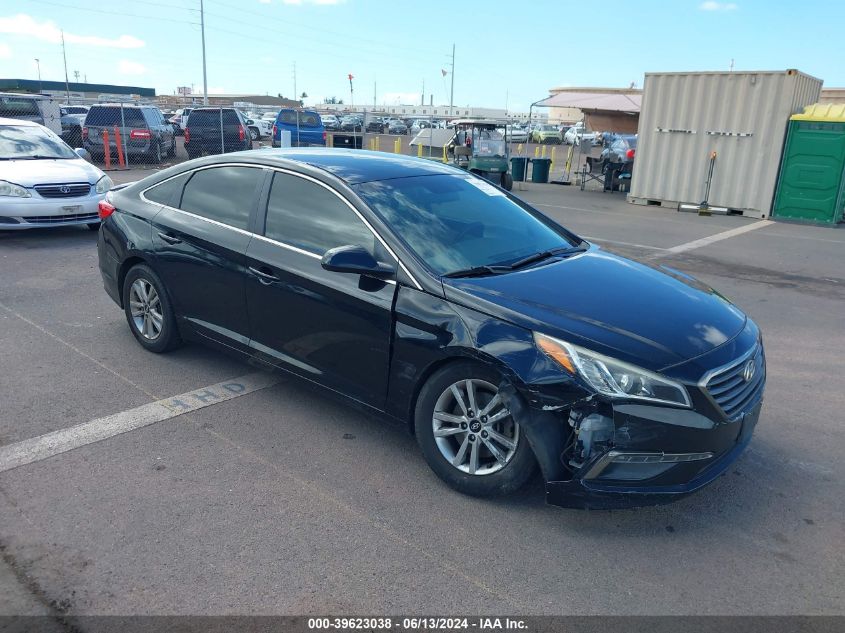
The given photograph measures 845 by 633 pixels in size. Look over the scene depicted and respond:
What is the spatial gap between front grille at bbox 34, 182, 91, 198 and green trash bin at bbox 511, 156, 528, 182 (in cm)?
1445

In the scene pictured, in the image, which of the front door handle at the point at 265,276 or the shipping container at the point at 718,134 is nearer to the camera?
the front door handle at the point at 265,276

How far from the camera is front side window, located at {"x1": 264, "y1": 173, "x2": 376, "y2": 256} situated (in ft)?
12.9

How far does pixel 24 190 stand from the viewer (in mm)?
8977

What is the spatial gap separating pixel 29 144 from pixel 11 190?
5.00 feet

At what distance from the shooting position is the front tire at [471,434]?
10.7 feet

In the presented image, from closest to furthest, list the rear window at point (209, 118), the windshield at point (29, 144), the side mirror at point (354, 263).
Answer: the side mirror at point (354, 263) → the windshield at point (29, 144) → the rear window at point (209, 118)

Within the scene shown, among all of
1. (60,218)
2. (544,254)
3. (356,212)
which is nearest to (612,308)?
(544,254)

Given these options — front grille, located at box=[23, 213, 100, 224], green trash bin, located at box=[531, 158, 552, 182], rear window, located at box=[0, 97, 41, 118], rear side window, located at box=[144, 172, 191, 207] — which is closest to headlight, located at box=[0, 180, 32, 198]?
front grille, located at box=[23, 213, 100, 224]

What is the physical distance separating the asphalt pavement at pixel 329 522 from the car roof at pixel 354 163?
1.35 metres

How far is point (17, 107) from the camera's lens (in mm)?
19297

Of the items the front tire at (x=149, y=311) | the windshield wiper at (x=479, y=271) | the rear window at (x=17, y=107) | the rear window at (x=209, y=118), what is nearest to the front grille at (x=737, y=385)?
the windshield wiper at (x=479, y=271)

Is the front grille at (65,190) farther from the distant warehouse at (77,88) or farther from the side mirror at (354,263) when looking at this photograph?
the distant warehouse at (77,88)

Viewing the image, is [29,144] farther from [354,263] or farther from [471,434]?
[471,434]

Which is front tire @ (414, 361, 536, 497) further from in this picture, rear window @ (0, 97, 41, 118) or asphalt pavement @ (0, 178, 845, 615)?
rear window @ (0, 97, 41, 118)
